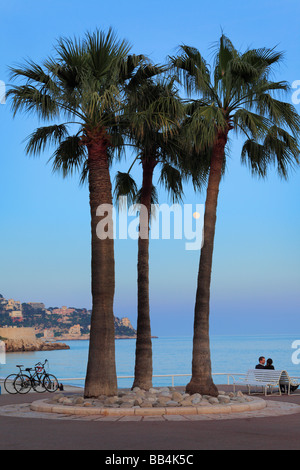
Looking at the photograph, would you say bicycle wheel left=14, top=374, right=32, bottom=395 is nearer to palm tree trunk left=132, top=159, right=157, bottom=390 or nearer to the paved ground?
palm tree trunk left=132, top=159, right=157, bottom=390

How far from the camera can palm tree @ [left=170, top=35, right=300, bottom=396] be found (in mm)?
16297

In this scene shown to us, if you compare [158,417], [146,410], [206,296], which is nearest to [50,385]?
[206,296]

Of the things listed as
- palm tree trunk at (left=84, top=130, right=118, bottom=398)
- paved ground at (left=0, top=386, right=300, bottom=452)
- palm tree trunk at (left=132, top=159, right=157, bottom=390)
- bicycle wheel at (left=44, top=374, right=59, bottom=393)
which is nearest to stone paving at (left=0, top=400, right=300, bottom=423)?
paved ground at (left=0, top=386, right=300, bottom=452)

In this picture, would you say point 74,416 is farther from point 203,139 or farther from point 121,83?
point 121,83

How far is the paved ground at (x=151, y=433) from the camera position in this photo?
29.9ft

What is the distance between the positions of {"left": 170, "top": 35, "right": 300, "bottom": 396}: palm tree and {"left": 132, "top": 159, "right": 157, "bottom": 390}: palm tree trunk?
8.26 ft

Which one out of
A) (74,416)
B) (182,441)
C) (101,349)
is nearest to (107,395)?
(101,349)

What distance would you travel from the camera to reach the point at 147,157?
1955 centimetres

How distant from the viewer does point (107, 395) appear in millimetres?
15359

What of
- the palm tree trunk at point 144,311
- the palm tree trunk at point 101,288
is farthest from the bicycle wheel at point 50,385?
the palm tree trunk at point 101,288

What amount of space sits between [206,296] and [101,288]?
295 cm

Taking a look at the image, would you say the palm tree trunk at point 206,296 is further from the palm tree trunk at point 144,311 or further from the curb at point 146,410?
the palm tree trunk at point 144,311
